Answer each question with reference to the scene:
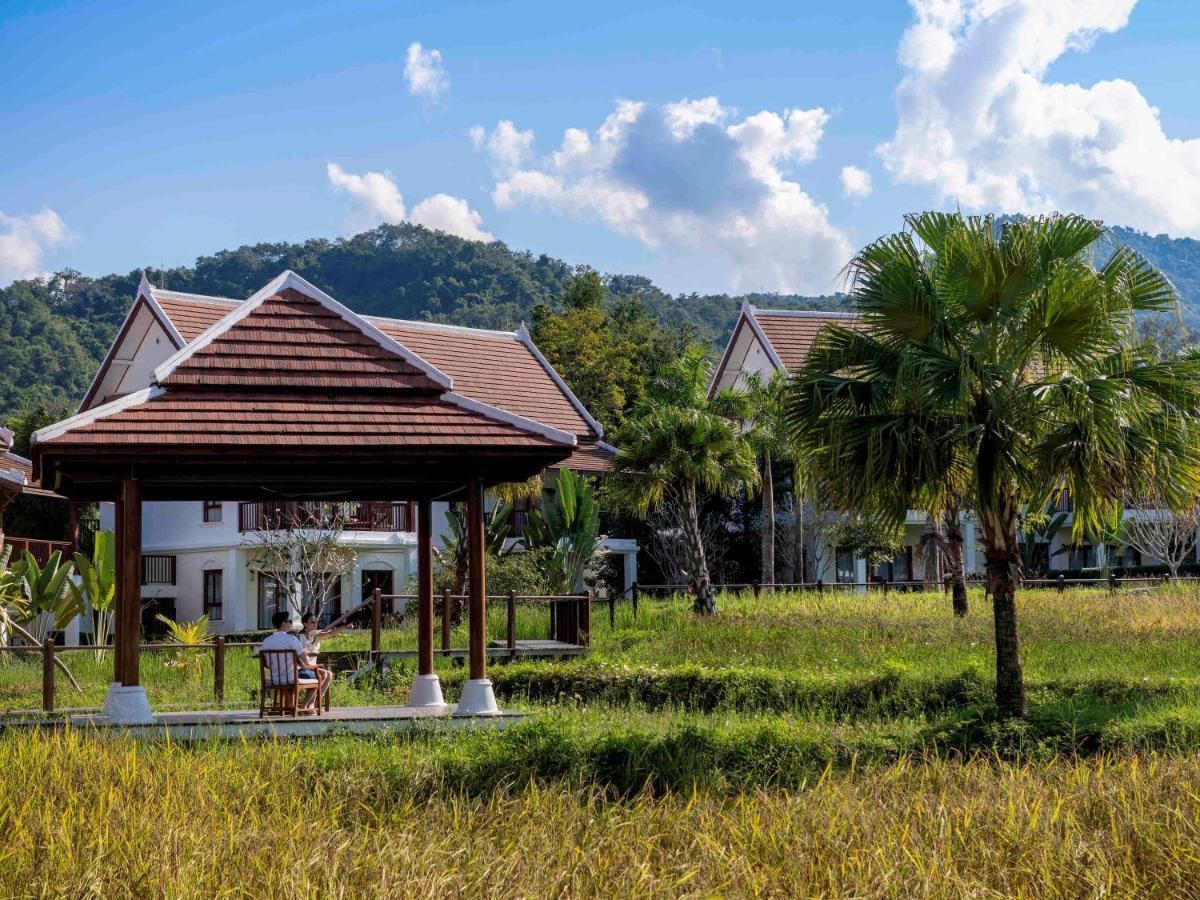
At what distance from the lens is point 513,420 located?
1546 centimetres

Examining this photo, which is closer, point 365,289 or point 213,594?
point 213,594

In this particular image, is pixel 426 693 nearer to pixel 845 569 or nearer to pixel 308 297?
pixel 308 297

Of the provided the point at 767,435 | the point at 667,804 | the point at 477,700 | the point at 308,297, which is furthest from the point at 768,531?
the point at 667,804

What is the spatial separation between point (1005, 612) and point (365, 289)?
71.6 meters

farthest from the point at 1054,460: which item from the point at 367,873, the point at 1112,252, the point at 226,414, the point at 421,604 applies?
the point at 367,873

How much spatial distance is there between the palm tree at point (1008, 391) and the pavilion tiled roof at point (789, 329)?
83.2 ft

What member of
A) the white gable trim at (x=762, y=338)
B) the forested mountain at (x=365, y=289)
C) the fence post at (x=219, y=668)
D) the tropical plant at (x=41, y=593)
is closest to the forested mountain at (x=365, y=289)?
the forested mountain at (x=365, y=289)

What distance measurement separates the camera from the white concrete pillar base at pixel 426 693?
53.8 ft

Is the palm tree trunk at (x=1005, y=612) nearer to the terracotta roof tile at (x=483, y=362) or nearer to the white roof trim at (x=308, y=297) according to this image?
the white roof trim at (x=308, y=297)

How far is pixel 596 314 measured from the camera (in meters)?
51.2

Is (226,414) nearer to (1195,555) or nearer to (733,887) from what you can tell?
(733,887)

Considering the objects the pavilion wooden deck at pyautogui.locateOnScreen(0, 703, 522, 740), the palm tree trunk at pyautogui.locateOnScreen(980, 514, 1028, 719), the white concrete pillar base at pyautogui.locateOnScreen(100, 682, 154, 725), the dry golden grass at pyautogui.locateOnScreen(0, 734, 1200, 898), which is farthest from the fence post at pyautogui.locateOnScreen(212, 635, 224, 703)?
the palm tree trunk at pyautogui.locateOnScreen(980, 514, 1028, 719)

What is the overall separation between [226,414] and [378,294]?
229 feet

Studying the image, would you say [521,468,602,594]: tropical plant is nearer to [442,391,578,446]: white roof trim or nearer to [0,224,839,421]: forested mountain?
[442,391,578,446]: white roof trim
